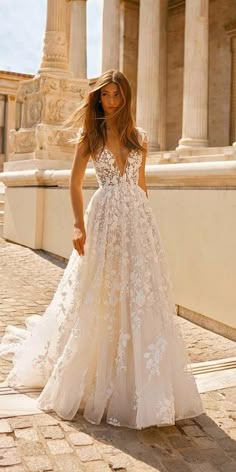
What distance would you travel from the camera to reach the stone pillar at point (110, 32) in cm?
2277

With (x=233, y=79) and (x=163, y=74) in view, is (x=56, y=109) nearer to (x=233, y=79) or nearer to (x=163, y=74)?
(x=233, y=79)

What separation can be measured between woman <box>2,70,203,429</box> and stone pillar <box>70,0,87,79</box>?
1990cm

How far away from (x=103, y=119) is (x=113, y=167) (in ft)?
0.98

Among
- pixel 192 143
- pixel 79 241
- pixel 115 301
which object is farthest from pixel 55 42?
pixel 115 301

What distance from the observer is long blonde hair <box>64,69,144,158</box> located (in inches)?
136

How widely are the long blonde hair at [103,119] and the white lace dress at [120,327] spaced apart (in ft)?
0.25

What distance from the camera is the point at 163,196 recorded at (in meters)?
6.12

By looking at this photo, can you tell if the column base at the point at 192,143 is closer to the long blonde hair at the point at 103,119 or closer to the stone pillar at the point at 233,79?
the stone pillar at the point at 233,79

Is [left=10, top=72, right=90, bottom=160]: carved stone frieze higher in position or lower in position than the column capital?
lower

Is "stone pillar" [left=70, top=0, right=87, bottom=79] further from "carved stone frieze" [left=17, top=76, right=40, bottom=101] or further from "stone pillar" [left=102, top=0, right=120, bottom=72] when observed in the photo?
"carved stone frieze" [left=17, top=76, right=40, bottom=101]

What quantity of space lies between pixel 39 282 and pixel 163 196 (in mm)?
2527

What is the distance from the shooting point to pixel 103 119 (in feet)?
11.5

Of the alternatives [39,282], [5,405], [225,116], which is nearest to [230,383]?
[5,405]

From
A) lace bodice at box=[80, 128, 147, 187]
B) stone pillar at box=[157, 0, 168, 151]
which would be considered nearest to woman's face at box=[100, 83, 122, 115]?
lace bodice at box=[80, 128, 147, 187]
